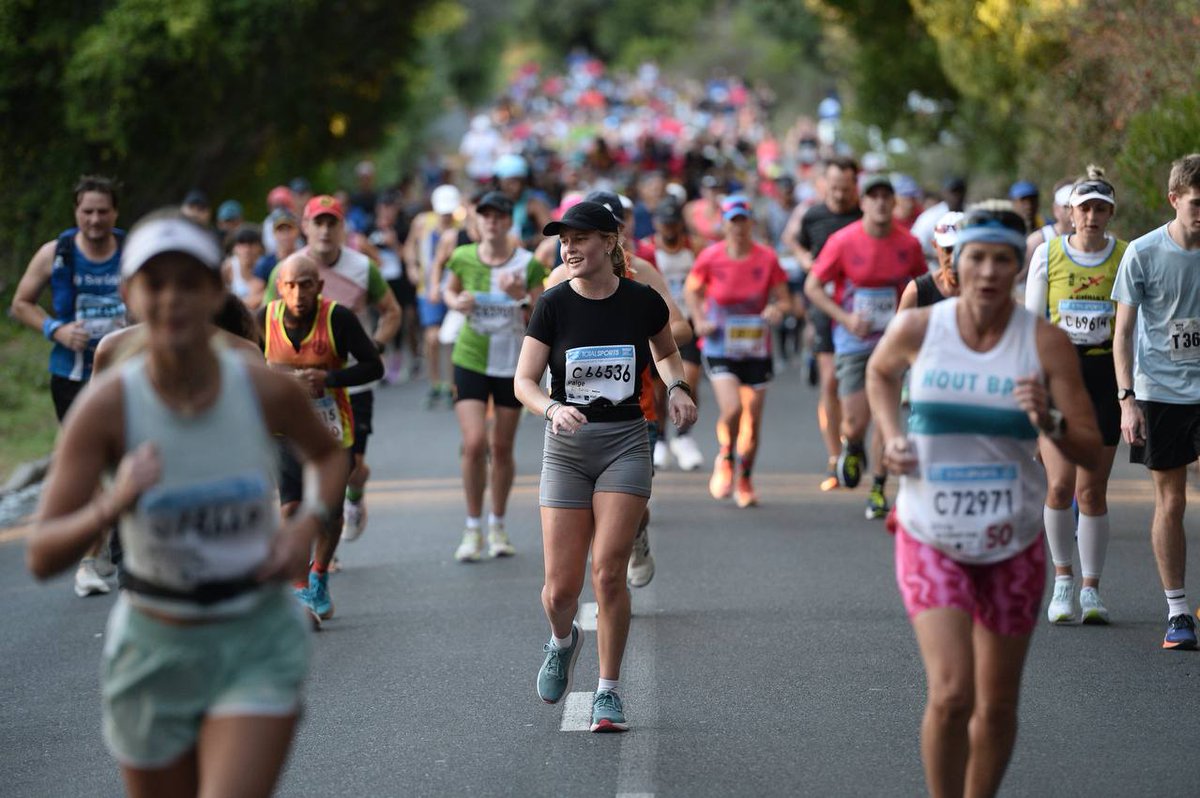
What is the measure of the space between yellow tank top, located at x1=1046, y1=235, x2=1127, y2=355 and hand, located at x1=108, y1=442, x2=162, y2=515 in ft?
17.8

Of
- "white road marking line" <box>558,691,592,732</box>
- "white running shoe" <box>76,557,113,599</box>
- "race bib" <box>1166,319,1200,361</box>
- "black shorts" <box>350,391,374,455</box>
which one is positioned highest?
"race bib" <box>1166,319,1200,361</box>

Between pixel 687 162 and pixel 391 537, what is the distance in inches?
944

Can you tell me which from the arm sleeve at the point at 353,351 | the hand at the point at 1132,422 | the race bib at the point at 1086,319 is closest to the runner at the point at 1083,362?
the race bib at the point at 1086,319

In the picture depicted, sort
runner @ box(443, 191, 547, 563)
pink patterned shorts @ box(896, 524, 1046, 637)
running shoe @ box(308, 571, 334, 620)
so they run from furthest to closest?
runner @ box(443, 191, 547, 563), running shoe @ box(308, 571, 334, 620), pink patterned shorts @ box(896, 524, 1046, 637)

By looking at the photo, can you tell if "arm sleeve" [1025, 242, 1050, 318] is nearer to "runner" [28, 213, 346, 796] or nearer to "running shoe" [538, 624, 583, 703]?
"running shoe" [538, 624, 583, 703]

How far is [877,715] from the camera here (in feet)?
22.5

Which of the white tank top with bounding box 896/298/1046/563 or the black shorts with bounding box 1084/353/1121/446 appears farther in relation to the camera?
the black shorts with bounding box 1084/353/1121/446

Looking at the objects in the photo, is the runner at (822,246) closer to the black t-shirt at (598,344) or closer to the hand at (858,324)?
the hand at (858,324)

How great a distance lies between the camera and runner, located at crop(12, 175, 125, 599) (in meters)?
9.41

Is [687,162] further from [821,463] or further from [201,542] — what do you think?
[201,542]

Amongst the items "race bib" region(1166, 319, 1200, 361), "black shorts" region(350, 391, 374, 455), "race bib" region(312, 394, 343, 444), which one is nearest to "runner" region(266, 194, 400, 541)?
"black shorts" region(350, 391, 374, 455)

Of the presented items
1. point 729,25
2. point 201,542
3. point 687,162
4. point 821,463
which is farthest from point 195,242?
point 729,25

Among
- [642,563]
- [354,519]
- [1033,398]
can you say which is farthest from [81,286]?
[1033,398]

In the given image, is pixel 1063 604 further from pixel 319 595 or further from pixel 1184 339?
pixel 319 595
